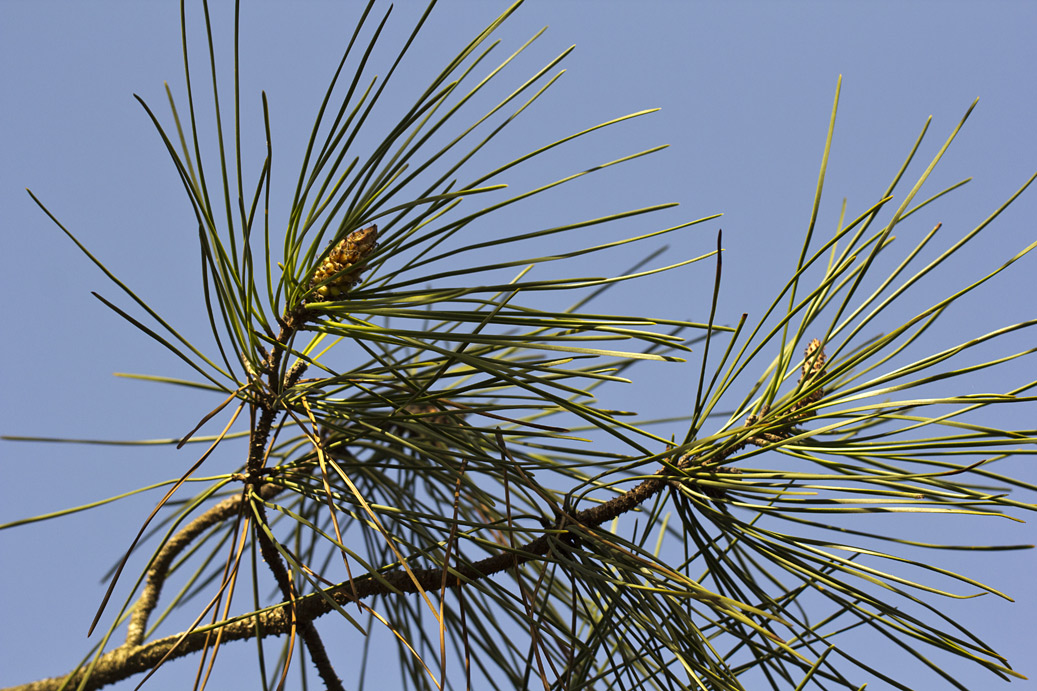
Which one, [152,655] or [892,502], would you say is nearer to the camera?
[892,502]

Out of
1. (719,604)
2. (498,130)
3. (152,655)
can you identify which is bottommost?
(719,604)

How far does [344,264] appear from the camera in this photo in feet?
1.59

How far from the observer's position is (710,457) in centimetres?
48

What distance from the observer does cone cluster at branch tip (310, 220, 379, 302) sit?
48cm

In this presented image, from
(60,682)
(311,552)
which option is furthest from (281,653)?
(60,682)

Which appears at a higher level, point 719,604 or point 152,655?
point 152,655

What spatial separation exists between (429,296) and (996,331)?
0.29m

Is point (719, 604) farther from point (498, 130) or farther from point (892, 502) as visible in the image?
point (498, 130)

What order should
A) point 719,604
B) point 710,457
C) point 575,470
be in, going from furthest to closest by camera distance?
point 575,470 < point 710,457 < point 719,604

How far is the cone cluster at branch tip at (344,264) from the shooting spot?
0.48 m

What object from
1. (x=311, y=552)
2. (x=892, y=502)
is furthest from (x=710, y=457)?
(x=311, y=552)

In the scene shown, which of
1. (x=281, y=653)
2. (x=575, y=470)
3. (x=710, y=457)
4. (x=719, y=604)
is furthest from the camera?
(x=281, y=653)

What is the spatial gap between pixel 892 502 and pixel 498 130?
278mm

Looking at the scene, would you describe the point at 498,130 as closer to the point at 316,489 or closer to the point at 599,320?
the point at 599,320
